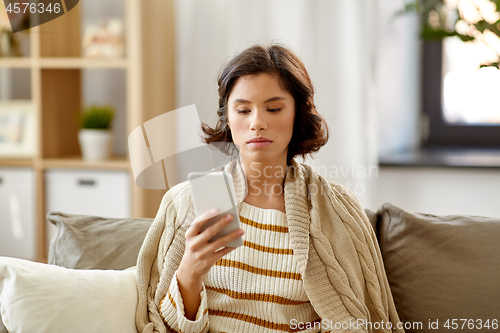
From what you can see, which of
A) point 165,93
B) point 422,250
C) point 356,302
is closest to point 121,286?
point 356,302

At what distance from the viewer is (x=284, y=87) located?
50.8 inches

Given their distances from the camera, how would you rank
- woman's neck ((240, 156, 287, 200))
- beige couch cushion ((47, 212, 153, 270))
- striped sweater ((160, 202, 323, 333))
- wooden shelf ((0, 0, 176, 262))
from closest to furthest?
striped sweater ((160, 202, 323, 333))
woman's neck ((240, 156, 287, 200))
beige couch cushion ((47, 212, 153, 270))
wooden shelf ((0, 0, 176, 262))

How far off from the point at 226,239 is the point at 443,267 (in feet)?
2.39

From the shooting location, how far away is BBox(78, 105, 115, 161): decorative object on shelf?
8.41 ft

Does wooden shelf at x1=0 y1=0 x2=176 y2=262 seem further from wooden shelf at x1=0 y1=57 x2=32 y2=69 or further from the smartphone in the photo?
the smartphone

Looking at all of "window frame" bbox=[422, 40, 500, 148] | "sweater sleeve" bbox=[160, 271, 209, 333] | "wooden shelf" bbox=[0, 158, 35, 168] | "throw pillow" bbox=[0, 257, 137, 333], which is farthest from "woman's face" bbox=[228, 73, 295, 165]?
"window frame" bbox=[422, 40, 500, 148]

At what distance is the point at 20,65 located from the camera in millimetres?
2561

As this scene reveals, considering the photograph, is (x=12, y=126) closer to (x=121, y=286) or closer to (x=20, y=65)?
(x=20, y=65)

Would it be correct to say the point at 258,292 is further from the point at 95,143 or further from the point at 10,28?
the point at 10,28

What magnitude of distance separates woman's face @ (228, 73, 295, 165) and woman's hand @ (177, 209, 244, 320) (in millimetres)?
289

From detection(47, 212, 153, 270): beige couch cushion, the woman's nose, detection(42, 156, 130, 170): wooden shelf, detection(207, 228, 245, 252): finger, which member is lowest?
detection(47, 212, 153, 270): beige couch cushion

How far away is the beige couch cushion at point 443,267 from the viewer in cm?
138

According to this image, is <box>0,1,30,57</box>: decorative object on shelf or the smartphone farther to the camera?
<box>0,1,30,57</box>: decorative object on shelf

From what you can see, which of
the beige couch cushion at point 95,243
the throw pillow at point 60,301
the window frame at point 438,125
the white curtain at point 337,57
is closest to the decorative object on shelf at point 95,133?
the white curtain at point 337,57
